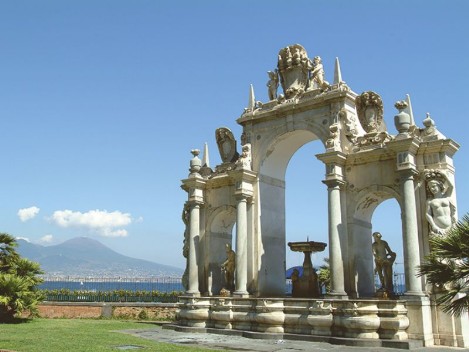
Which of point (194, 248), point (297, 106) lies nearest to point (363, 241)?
point (297, 106)

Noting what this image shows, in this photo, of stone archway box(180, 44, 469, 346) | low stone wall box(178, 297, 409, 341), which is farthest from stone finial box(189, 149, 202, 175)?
low stone wall box(178, 297, 409, 341)

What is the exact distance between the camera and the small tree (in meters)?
24.2

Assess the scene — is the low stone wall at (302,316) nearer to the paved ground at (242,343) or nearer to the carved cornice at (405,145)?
the paved ground at (242,343)

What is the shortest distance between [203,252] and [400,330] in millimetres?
10864

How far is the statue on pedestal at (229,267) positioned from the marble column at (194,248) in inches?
56.6

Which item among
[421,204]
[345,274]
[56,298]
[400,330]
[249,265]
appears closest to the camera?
[400,330]

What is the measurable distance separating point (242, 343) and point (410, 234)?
22.9ft

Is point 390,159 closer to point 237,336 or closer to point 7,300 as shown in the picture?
point 237,336

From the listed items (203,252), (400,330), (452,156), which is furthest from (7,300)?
(452,156)

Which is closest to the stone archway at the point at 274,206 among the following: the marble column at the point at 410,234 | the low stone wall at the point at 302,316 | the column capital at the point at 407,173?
the low stone wall at the point at 302,316

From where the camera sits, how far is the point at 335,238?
1953 centimetres

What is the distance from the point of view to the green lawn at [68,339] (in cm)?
1562

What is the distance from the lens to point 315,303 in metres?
19.0

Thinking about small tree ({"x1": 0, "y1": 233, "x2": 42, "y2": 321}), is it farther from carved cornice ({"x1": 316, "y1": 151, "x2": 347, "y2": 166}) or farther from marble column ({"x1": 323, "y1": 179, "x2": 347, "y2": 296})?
carved cornice ({"x1": 316, "y1": 151, "x2": 347, "y2": 166})
